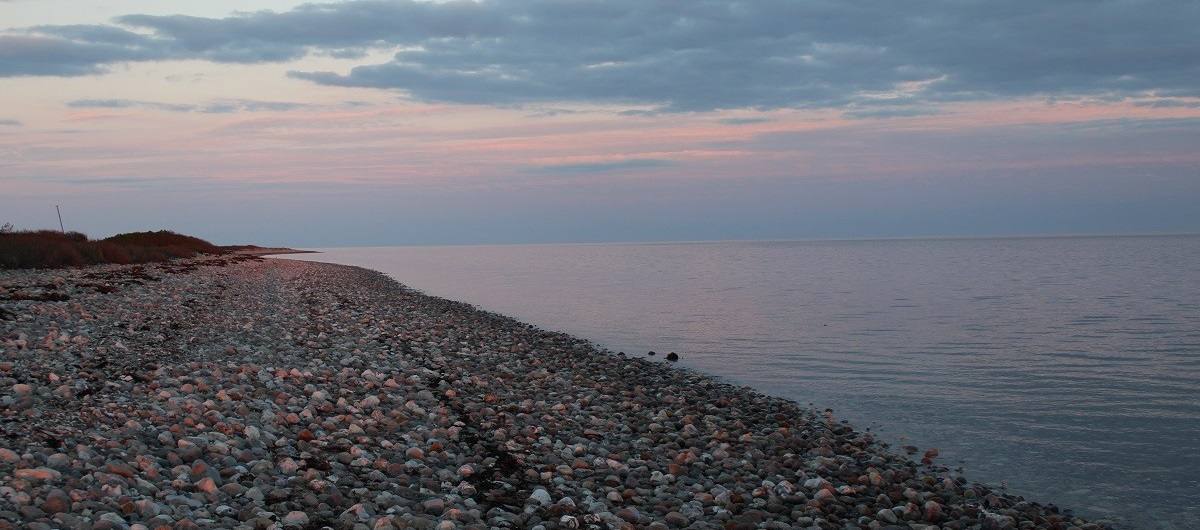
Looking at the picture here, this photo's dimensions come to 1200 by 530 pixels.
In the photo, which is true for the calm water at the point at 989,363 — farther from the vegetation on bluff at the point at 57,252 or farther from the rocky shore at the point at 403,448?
the vegetation on bluff at the point at 57,252

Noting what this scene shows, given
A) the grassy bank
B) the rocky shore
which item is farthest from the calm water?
the grassy bank

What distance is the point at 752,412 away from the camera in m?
14.4

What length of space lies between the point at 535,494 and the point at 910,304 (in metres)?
35.4

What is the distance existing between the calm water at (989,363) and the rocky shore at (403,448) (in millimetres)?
1675

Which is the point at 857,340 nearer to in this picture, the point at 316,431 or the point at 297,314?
the point at 297,314

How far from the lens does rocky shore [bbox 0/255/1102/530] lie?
7.15m

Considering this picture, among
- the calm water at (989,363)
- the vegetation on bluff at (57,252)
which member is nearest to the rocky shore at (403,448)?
the calm water at (989,363)

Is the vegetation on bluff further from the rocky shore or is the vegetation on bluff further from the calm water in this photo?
the rocky shore

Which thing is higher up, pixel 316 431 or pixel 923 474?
pixel 316 431

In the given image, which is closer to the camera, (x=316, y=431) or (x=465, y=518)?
(x=465, y=518)

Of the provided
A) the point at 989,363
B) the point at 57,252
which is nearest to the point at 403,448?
the point at 989,363

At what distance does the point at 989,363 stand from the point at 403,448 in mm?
17599

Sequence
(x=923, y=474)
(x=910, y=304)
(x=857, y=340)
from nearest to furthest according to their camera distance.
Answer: (x=923, y=474) < (x=857, y=340) < (x=910, y=304)

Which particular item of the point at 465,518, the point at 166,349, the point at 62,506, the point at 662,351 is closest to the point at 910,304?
the point at 662,351
